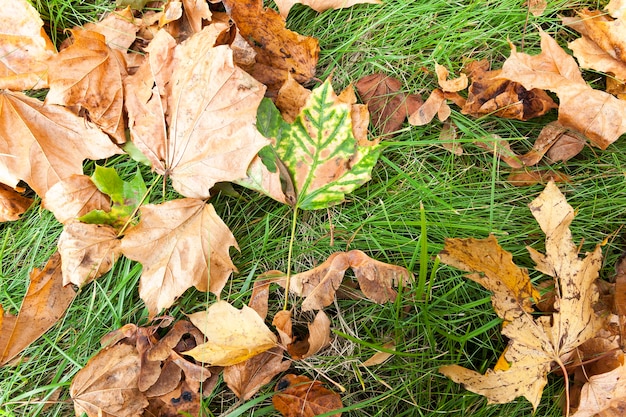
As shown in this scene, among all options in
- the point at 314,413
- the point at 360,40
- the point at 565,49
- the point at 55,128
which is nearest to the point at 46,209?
the point at 55,128

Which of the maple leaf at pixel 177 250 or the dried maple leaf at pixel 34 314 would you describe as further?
the dried maple leaf at pixel 34 314

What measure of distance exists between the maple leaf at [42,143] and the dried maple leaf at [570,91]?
53.5 inches

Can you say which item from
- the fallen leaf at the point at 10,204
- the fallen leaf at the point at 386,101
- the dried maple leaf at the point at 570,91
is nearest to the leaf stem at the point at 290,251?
the fallen leaf at the point at 386,101

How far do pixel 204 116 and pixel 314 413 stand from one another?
3.16ft

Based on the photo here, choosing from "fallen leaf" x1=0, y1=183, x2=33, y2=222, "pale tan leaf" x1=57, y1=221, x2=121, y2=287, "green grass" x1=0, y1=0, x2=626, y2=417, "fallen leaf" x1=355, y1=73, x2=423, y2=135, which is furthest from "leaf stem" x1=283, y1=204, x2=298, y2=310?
"fallen leaf" x1=0, y1=183, x2=33, y2=222

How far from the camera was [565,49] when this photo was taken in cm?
170

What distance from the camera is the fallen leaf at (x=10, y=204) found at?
1697 mm

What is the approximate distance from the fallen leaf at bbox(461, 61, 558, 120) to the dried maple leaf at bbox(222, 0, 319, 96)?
550mm

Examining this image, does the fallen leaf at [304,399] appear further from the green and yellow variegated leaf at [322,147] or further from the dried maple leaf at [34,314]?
the dried maple leaf at [34,314]

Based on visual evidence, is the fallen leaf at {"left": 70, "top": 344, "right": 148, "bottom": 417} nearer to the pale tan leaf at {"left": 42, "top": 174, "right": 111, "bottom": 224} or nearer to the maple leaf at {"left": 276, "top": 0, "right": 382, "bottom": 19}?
the pale tan leaf at {"left": 42, "top": 174, "right": 111, "bottom": 224}

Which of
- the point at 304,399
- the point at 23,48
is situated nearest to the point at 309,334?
the point at 304,399

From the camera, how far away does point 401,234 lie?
63.9 inches

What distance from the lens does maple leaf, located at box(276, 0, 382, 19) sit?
1706 mm

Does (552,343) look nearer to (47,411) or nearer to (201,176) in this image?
(201,176)
